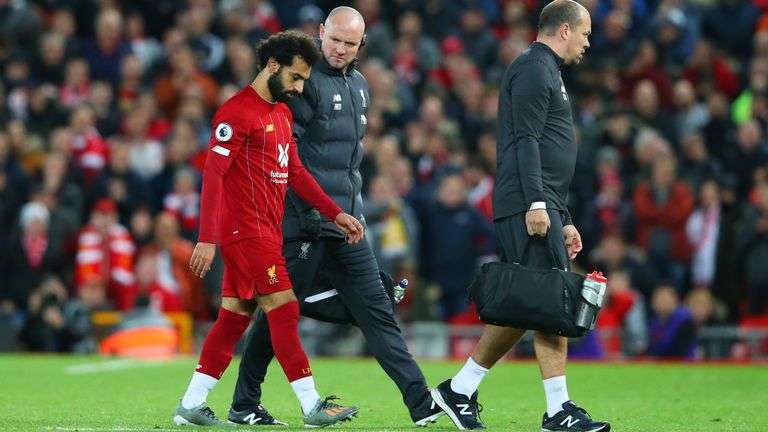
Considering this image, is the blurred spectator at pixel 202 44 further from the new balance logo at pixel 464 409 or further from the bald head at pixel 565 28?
the new balance logo at pixel 464 409

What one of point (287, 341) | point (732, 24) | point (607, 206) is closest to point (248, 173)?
point (287, 341)

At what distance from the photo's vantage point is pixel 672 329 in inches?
629

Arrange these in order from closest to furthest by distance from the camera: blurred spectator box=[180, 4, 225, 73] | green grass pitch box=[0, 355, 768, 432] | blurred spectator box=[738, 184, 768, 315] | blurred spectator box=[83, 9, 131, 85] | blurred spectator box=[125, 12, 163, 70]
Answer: green grass pitch box=[0, 355, 768, 432] → blurred spectator box=[738, 184, 768, 315] → blurred spectator box=[83, 9, 131, 85] → blurred spectator box=[180, 4, 225, 73] → blurred spectator box=[125, 12, 163, 70]

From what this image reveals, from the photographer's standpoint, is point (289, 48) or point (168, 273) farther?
point (168, 273)

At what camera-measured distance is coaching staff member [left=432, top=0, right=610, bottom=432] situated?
26.8 feet

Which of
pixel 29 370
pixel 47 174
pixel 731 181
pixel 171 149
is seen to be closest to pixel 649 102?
pixel 731 181

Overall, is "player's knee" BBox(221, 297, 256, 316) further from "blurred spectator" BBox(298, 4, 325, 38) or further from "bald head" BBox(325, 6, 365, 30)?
"blurred spectator" BBox(298, 4, 325, 38)

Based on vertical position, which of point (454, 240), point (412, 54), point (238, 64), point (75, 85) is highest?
point (412, 54)

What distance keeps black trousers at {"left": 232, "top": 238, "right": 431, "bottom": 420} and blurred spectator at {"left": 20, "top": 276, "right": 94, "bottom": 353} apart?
322 inches

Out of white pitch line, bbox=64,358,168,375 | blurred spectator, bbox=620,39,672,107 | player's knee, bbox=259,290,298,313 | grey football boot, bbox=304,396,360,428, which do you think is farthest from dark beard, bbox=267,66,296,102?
blurred spectator, bbox=620,39,672,107

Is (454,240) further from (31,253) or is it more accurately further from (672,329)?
(31,253)

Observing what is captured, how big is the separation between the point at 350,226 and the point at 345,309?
1.87ft

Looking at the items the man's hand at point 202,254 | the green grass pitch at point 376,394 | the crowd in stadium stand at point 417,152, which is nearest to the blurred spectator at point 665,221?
the crowd in stadium stand at point 417,152

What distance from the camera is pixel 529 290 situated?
8055 mm
